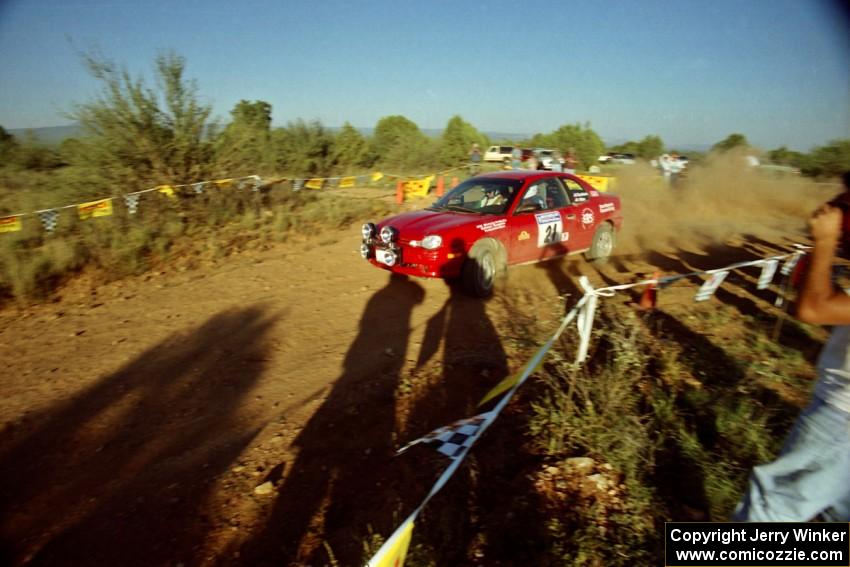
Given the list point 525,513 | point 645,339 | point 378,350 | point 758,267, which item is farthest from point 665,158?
point 525,513

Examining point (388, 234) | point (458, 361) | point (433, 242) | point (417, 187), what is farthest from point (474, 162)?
point (458, 361)

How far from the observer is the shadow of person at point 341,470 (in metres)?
2.26

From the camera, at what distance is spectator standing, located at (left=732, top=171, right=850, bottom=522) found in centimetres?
157

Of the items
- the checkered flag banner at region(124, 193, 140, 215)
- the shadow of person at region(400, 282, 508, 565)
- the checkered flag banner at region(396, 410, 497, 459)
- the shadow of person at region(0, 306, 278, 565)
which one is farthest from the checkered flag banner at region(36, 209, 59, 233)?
the checkered flag banner at region(396, 410, 497, 459)

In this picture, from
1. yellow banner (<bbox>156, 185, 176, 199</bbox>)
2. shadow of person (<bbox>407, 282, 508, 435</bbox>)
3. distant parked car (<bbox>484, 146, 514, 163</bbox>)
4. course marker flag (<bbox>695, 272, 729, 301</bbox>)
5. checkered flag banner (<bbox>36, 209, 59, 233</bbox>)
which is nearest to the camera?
shadow of person (<bbox>407, 282, 508, 435</bbox>)

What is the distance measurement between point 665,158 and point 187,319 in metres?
20.7

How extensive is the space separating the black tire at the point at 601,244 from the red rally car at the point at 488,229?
168mm

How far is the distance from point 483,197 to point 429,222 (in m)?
1.07

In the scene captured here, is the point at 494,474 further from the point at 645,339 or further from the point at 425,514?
the point at 645,339

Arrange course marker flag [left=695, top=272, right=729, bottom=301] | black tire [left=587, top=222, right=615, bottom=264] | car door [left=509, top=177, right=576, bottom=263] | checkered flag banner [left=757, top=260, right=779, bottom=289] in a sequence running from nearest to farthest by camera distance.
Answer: course marker flag [left=695, top=272, right=729, bottom=301] < checkered flag banner [left=757, top=260, right=779, bottom=289] < car door [left=509, top=177, right=576, bottom=263] < black tire [left=587, top=222, right=615, bottom=264]

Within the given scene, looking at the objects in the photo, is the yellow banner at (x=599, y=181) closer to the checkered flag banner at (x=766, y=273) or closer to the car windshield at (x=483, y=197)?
the car windshield at (x=483, y=197)

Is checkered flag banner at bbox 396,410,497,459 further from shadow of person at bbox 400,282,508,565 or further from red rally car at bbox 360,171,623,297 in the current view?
red rally car at bbox 360,171,623,297

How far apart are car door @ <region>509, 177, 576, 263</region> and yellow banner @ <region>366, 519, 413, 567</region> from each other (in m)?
4.80

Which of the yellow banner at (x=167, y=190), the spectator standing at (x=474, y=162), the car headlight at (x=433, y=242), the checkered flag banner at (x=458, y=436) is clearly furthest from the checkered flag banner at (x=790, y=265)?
the spectator standing at (x=474, y=162)
